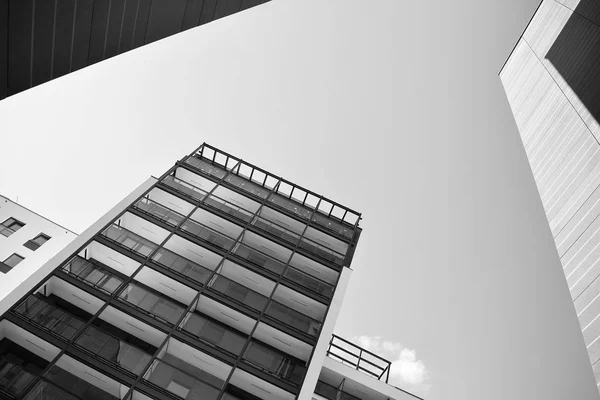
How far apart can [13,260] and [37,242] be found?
237 cm

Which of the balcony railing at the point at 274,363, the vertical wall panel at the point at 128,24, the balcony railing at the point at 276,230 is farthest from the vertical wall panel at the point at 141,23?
the balcony railing at the point at 276,230

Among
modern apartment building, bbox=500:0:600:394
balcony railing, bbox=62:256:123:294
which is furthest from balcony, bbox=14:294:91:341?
modern apartment building, bbox=500:0:600:394

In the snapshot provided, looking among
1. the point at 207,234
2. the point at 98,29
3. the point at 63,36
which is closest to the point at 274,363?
the point at 207,234

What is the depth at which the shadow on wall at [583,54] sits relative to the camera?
18.5m

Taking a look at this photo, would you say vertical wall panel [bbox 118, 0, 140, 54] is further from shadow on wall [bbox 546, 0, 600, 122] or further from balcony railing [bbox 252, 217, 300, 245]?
balcony railing [bbox 252, 217, 300, 245]

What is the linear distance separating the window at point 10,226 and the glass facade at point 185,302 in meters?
13.1

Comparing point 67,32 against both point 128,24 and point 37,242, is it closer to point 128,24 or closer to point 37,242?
point 128,24

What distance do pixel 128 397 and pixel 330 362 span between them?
13281mm

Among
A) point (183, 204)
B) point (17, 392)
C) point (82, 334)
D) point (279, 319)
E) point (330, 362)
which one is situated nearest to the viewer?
point (17, 392)

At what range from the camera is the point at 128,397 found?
62.3 feet

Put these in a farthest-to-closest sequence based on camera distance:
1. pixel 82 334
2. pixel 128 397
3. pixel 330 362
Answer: pixel 330 362 < pixel 82 334 < pixel 128 397

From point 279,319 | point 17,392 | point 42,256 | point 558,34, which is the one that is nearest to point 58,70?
point 17,392

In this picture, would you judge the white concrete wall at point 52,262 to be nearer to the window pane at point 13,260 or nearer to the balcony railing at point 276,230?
the window pane at point 13,260

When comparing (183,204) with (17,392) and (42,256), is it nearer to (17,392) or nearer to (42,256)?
(42,256)
